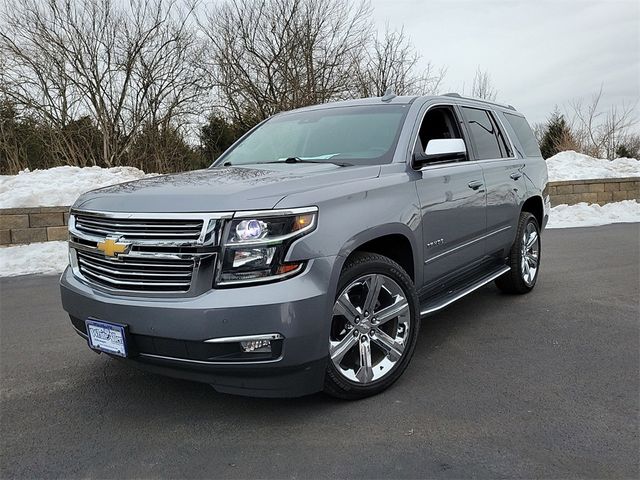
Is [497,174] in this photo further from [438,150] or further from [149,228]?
[149,228]

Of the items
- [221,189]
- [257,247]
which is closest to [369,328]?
[257,247]

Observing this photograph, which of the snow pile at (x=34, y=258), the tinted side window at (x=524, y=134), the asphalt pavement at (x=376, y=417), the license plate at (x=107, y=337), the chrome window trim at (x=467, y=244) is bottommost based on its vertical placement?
the asphalt pavement at (x=376, y=417)

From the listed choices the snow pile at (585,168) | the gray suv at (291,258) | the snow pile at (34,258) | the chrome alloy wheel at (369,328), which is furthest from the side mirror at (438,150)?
the snow pile at (585,168)

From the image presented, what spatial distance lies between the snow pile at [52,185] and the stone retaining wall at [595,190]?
29.9ft

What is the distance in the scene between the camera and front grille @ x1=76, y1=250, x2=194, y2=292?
255cm

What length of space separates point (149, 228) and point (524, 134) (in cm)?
452

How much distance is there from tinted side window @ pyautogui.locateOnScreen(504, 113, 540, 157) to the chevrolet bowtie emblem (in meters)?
4.18

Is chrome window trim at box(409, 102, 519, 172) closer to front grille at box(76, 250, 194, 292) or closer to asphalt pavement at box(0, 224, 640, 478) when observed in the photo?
asphalt pavement at box(0, 224, 640, 478)

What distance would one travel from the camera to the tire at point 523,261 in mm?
5070

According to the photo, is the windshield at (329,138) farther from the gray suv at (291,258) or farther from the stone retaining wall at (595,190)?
the stone retaining wall at (595,190)

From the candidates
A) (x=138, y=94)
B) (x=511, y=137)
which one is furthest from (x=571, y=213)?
(x=138, y=94)

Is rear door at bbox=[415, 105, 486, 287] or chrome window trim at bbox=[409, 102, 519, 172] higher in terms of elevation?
chrome window trim at bbox=[409, 102, 519, 172]

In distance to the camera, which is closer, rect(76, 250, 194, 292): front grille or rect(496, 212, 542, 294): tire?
rect(76, 250, 194, 292): front grille

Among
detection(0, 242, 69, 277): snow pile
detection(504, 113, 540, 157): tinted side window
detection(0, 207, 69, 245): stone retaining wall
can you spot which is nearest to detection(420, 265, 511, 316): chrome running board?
detection(504, 113, 540, 157): tinted side window
